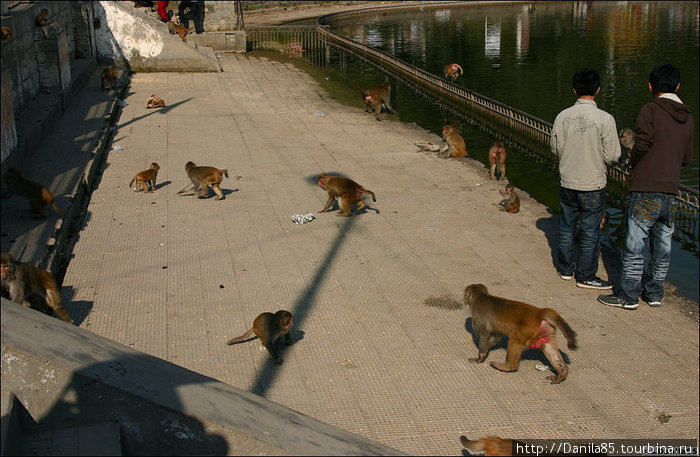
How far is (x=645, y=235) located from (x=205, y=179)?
5961 millimetres

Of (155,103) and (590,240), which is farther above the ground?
(155,103)

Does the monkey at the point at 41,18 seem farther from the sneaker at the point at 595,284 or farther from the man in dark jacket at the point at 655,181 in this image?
the man in dark jacket at the point at 655,181

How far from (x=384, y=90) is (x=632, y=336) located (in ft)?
38.5

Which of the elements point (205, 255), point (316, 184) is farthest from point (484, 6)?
point (205, 255)

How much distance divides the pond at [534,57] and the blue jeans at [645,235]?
1171 millimetres

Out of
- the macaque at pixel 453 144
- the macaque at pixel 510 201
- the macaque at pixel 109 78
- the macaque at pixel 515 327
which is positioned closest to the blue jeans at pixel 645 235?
the macaque at pixel 515 327

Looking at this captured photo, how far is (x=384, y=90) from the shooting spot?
1775 centimetres

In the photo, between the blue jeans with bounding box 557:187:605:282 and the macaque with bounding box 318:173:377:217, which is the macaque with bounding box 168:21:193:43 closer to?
the macaque with bounding box 318:173:377:217

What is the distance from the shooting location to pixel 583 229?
7.95 m

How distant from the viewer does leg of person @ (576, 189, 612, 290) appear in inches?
305

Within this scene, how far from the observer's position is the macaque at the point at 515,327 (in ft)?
19.3

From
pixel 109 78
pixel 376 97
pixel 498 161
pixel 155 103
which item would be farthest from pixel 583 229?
pixel 109 78

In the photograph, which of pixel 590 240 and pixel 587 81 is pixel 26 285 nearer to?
pixel 590 240

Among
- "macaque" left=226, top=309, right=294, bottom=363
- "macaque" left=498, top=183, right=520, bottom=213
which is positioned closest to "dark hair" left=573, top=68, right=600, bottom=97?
"macaque" left=498, top=183, right=520, bottom=213
